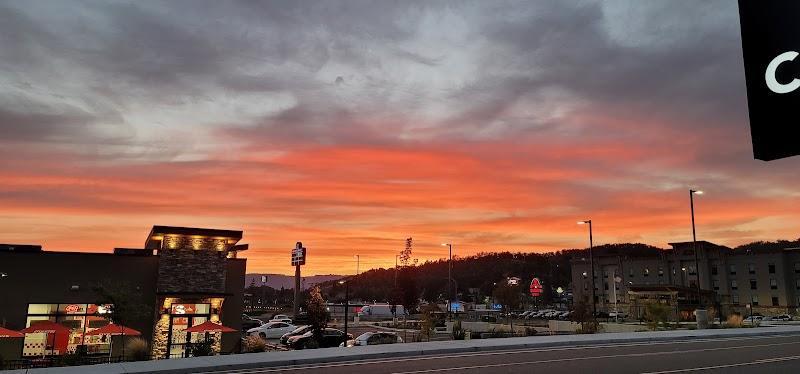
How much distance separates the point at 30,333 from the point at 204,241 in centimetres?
994

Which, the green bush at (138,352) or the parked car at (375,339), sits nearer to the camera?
the green bush at (138,352)

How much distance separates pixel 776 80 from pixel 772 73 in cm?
6

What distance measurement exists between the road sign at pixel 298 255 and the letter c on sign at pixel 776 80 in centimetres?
7089

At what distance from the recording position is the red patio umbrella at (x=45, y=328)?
2663 cm

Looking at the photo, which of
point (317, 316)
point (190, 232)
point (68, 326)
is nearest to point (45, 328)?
point (68, 326)

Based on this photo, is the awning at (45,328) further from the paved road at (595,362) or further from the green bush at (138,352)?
the paved road at (595,362)

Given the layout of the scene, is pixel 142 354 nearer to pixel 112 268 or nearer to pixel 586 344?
pixel 112 268

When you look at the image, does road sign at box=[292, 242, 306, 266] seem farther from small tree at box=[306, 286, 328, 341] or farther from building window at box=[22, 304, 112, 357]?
building window at box=[22, 304, 112, 357]

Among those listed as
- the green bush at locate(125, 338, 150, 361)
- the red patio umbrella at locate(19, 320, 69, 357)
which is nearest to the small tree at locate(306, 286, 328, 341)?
the red patio umbrella at locate(19, 320, 69, 357)

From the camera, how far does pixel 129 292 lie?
90.1 feet

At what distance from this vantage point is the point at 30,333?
2797 centimetres

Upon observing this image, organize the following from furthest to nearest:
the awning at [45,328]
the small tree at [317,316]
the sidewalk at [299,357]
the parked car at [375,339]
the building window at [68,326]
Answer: the small tree at [317,316]
the parked car at [375,339]
the building window at [68,326]
the awning at [45,328]
the sidewalk at [299,357]

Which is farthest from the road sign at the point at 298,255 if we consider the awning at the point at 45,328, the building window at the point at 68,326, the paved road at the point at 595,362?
the paved road at the point at 595,362

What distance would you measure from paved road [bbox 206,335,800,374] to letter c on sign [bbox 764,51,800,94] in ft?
47.8
